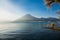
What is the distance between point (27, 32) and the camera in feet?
6.07

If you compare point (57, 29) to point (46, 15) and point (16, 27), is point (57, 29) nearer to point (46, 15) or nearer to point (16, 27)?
point (46, 15)

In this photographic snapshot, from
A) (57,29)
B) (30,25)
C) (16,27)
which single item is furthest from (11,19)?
(57,29)

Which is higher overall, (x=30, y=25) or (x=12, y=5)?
(x=12, y=5)

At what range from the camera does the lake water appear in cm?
183

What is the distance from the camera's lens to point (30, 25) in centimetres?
184

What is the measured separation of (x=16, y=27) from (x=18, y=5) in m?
0.29

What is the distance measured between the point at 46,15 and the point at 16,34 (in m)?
0.47

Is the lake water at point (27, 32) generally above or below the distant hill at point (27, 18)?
below

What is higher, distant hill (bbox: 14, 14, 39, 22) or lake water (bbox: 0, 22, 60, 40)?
distant hill (bbox: 14, 14, 39, 22)

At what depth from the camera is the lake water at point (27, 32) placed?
1834 mm

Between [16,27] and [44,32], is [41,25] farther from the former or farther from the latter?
[16,27]

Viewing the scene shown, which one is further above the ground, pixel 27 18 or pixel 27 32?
pixel 27 18

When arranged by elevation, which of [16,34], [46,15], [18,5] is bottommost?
[16,34]

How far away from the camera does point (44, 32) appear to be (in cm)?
185
